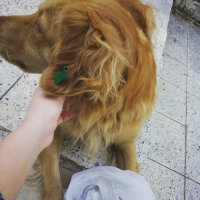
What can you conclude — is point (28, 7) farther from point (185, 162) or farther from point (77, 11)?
point (185, 162)

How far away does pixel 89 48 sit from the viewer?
56.6 inches

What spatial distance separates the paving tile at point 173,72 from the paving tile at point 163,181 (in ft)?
5.12

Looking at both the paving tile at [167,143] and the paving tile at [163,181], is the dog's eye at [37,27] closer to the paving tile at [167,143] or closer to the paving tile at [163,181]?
the paving tile at [163,181]

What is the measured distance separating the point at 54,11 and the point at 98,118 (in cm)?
78

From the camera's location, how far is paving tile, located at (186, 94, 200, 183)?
9.81 feet

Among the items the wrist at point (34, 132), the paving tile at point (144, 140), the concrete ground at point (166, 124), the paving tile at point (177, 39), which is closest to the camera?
the wrist at point (34, 132)

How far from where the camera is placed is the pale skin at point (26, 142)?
120cm

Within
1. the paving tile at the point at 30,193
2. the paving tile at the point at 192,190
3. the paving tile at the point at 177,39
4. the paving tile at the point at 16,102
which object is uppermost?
the paving tile at the point at 177,39

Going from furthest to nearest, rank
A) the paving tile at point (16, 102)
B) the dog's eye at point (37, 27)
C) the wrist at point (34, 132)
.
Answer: the paving tile at point (16, 102), the dog's eye at point (37, 27), the wrist at point (34, 132)

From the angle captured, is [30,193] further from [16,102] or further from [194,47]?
[194,47]

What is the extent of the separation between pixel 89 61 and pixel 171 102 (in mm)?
2433

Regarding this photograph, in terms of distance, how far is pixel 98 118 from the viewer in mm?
1738

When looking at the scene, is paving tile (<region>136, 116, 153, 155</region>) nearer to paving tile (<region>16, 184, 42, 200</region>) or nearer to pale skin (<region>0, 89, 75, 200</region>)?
paving tile (<region>16, 184, 42, 200</region>)

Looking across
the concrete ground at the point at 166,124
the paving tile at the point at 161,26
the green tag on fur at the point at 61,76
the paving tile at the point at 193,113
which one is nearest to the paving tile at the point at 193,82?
the concrete ground at the point at 166,124
